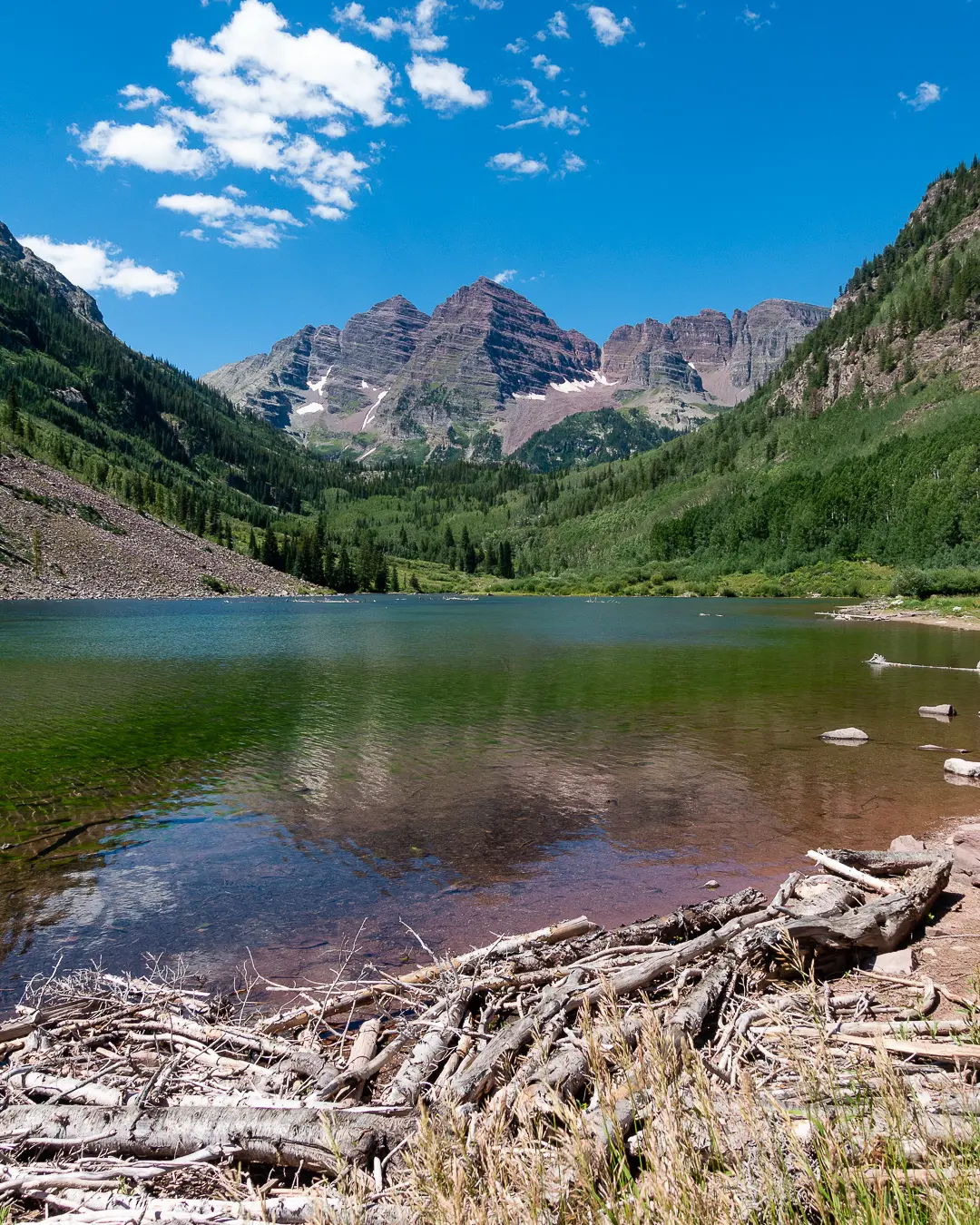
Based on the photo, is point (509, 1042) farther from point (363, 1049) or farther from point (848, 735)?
point (848, 735)

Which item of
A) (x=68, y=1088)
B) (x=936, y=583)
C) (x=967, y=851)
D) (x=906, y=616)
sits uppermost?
(x=936, y=583)

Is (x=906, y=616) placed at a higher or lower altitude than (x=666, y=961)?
higher

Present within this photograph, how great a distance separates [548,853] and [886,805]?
10.5 metres

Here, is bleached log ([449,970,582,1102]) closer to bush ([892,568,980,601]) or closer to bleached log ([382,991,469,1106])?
bleached log ([382,991,469,1106])

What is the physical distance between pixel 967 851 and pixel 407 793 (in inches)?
573

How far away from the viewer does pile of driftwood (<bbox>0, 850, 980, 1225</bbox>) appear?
542cm

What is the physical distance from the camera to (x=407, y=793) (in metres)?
22.1

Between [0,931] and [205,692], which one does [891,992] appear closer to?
Result: [0,931]

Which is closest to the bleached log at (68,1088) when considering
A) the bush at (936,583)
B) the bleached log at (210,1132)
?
the bleached log at (210,1132)

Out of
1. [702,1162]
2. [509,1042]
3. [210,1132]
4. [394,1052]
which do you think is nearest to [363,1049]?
[394,1052]

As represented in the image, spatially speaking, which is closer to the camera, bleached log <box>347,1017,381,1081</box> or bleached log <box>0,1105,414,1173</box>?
bleached log <box>0,1105,414,1173</box>

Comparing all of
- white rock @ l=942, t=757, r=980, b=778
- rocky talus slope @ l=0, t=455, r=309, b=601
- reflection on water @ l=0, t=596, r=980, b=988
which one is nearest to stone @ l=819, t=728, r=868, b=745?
reflection on water @ l=0, t=596, r=980, b=988

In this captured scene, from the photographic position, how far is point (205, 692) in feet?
133

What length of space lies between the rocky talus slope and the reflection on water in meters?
106
